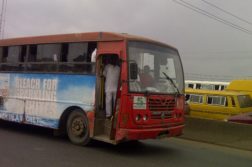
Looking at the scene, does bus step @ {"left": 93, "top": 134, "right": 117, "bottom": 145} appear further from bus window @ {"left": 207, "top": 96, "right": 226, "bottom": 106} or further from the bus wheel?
bus window @ {"left": 207, "top": 96, "right": 226, "bottom": 106}

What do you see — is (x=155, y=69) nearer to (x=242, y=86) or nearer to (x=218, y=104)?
(x=218, y=104)

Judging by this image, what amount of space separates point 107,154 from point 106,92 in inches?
60.7

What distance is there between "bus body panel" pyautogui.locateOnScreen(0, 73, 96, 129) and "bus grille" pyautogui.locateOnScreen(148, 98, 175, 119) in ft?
5.24

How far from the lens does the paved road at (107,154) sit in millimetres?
10297

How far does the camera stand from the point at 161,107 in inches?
468

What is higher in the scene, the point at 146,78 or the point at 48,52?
the point at 48,52

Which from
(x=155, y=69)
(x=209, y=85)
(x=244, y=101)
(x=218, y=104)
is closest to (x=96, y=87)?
(x=155, y=69)

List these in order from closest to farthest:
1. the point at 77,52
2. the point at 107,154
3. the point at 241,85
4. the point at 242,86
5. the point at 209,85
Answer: the point at 107,154 → the point at 77,52 → the point at 242,86 → the point at 241,85 → the point at 209,85

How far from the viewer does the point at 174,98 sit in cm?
1230

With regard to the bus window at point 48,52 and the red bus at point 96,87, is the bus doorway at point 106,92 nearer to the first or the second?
the red bus at point 96,87

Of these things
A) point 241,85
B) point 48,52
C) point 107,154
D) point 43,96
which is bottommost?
point 107,154

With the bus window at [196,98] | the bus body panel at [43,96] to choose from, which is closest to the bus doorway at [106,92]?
the bus body panel at [43,96]

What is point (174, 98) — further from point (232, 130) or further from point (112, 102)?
point (232, 130)

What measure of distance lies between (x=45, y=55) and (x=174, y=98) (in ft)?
13.4
